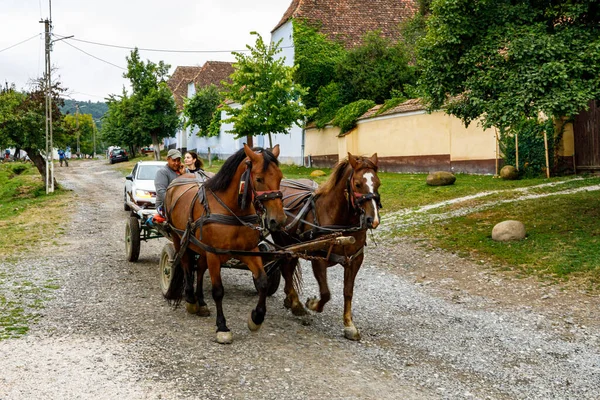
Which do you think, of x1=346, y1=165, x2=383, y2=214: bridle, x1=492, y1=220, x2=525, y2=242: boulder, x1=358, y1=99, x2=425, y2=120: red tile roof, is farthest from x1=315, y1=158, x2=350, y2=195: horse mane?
x1=358, y1=99, x2=425, y2=120: red tile roof

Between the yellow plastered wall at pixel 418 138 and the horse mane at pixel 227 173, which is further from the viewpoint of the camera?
the yellow plastered wall at pixel 418 138

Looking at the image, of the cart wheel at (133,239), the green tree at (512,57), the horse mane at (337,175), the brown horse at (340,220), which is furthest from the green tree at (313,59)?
the horse mane at (337,175)

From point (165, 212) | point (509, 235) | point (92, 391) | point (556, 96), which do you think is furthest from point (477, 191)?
point (92, 391)

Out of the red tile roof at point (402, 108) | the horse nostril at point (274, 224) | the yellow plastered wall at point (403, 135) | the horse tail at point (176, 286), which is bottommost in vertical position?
the horse tail at point (176, 286)

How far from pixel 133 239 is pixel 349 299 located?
18.3 feet

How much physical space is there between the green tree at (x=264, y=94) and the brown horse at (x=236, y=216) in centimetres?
2173

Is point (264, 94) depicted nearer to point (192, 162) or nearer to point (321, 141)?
point (321, 141)

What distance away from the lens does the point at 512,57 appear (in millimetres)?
10633

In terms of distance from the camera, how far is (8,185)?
104 feet

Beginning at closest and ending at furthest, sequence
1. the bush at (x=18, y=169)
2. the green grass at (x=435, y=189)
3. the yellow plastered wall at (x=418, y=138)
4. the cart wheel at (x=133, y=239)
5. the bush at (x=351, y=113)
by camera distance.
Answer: the cart wheel at (x=133, y=239), the green grass at (x=435, y=189), the yellow plastered wall at (x=418, y=138), the bush at (x=351, y=113), the bush at (x=18, y=169)

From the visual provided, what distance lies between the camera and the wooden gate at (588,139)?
17969mm

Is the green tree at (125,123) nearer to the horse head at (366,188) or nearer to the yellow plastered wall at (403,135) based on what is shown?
the yellow plastered wall at (403,135)

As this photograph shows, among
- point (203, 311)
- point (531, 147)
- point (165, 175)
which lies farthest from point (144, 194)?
point (531, 147)

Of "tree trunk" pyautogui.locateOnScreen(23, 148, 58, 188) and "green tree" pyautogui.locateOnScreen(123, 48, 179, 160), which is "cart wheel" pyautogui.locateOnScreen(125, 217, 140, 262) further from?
"green tree" pyautogui.locateOnScreen(123, 48, 179, 160)
